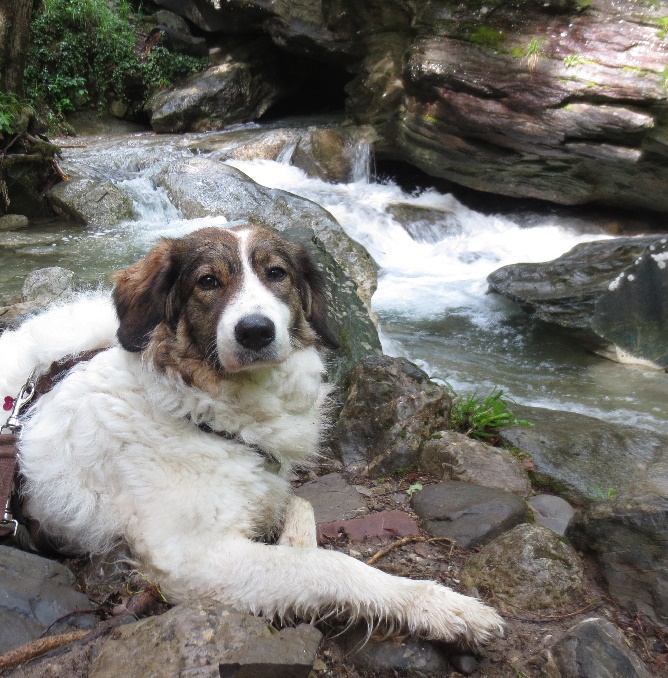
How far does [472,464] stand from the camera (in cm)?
360

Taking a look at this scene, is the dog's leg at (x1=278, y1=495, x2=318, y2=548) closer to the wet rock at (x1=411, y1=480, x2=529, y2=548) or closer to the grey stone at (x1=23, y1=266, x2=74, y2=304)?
the wet rock at (x1=411, y1=480, x2=529, y2=548)

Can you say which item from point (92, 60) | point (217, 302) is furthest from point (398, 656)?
point (92, 60)

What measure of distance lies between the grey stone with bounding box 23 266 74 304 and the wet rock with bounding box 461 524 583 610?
16.6 feet

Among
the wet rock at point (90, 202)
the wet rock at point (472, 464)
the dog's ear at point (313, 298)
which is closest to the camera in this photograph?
the dog's ear at point (313, 298)

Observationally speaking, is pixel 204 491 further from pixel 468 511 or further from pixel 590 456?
pixel 590 456

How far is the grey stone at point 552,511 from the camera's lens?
11.1ft

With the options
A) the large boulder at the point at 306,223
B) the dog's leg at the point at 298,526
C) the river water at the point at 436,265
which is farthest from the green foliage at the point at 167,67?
the dog's leg at the point at 298,526

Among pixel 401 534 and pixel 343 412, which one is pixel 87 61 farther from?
pixel 401 534

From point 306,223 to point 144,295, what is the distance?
259 inches

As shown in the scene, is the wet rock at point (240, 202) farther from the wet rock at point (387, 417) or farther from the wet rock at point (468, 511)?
the wet rock at point (468, 511)

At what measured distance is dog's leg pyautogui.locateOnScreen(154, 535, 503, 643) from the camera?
7.02ft

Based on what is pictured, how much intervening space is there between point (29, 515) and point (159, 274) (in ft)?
3.77

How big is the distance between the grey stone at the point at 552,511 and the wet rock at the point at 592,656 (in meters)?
1.38

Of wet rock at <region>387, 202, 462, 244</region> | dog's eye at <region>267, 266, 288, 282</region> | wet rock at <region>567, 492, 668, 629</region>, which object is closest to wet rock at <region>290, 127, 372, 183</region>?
wet rock at <region>387, 202, 462, 244</region>
